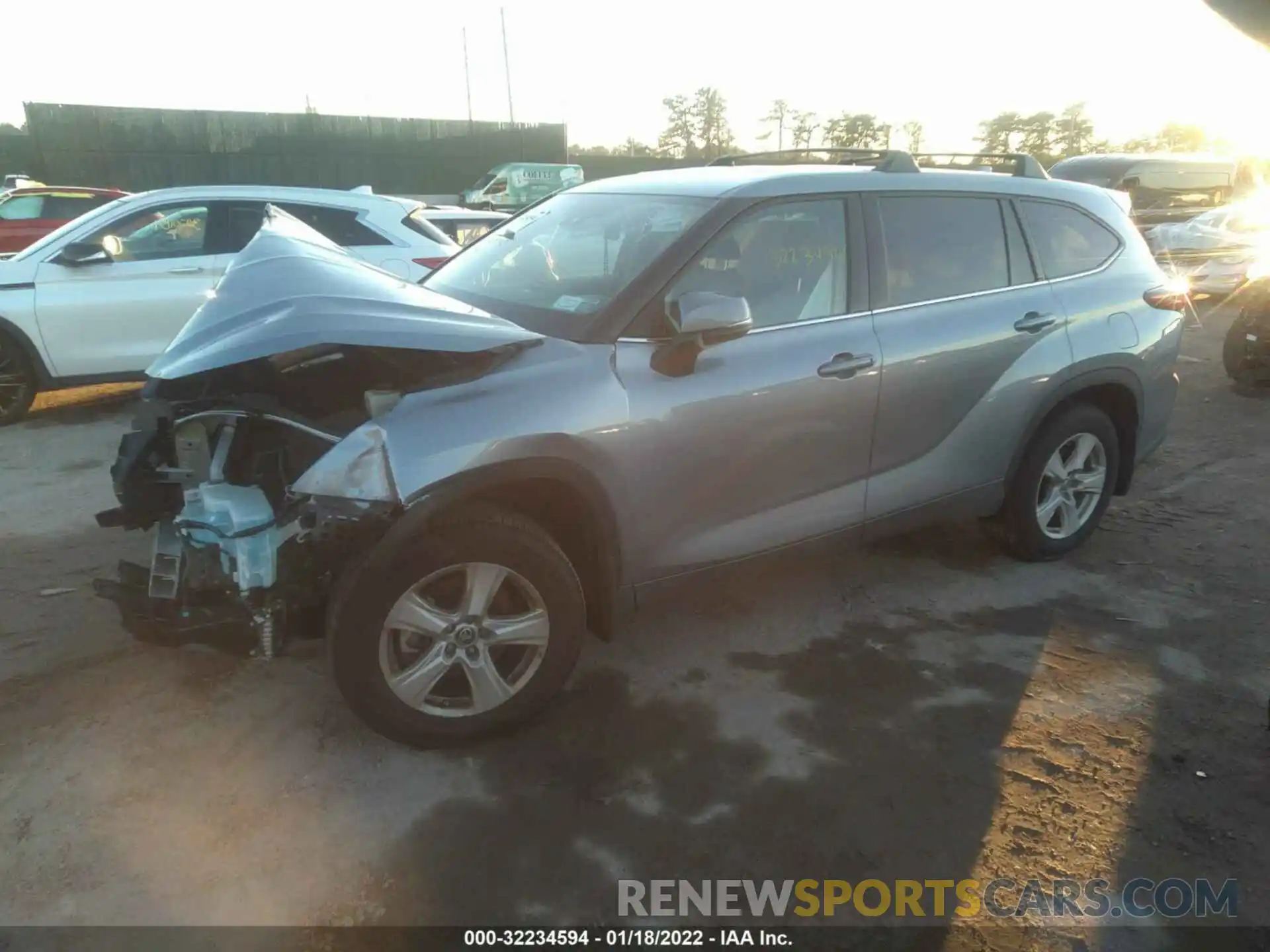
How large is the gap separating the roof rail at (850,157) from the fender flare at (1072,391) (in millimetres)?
1204

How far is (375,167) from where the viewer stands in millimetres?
28234

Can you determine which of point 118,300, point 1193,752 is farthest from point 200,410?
point 118,300

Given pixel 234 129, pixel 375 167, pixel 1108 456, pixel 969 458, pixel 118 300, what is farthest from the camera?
pixel 375 167

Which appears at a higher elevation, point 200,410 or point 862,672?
point 200,410

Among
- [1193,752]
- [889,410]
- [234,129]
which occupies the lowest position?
[1193,752]

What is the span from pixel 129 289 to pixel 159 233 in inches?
20.6

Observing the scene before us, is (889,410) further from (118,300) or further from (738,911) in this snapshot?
(118,300)

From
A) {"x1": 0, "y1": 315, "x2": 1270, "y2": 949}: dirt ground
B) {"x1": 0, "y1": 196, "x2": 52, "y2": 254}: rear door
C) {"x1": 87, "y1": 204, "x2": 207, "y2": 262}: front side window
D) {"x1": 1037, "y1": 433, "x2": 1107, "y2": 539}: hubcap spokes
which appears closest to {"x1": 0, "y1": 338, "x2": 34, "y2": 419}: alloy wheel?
{"x1": 87, "y1": 204, "x2": 207, "y2": 262}: front side window

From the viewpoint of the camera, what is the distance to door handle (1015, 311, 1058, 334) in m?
3.87

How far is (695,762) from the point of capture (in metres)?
2.86

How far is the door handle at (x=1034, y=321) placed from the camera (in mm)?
3867

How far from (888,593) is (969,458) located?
72 centimetres

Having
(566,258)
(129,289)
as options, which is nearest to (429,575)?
(566,258)

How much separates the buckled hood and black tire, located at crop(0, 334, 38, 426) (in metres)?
4.39
